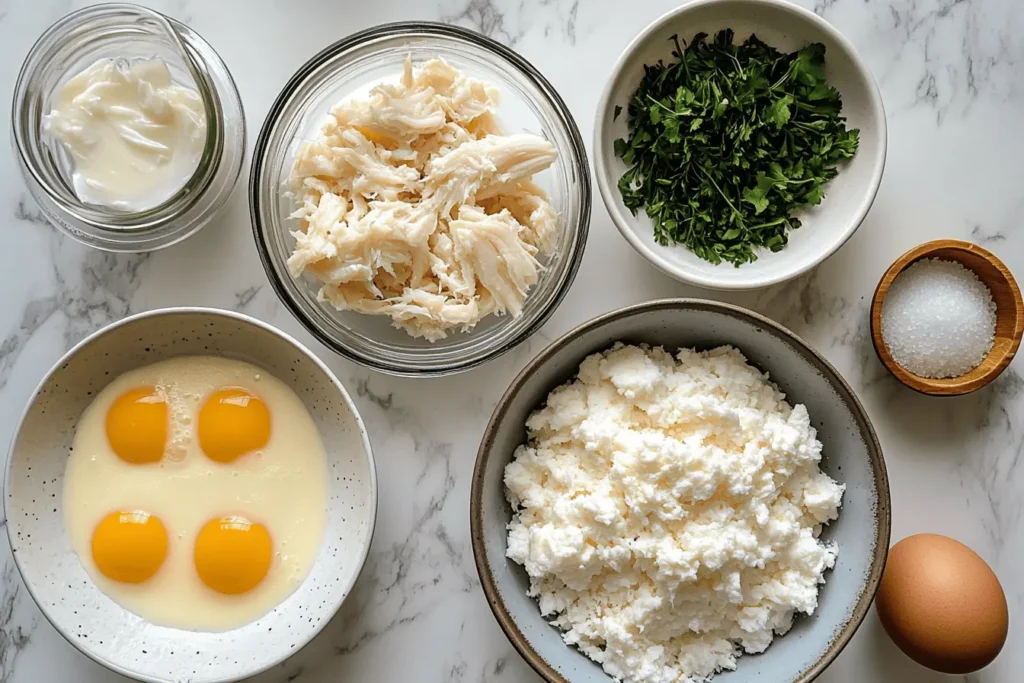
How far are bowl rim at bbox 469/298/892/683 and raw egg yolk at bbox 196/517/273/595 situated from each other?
46 cm

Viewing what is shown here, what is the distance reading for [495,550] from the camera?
1.66 m

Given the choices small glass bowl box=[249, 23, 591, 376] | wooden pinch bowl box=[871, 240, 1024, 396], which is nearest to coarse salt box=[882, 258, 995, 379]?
wooden pinch bowl box=[871, 240, 1024, 396]

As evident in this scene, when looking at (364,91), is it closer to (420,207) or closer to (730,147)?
(420,207)

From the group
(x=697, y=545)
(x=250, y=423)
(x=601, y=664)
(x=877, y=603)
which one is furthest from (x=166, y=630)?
(x=877, y=603)

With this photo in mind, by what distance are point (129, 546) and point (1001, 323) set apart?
1.87 metres

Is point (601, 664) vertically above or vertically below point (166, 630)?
below

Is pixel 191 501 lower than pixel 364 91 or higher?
lower

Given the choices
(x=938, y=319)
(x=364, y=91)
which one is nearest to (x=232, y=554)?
(x=364, y=91)

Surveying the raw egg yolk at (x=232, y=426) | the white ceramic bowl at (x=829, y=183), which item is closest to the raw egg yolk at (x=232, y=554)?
the raw egg yolk at (x=232, y=426)

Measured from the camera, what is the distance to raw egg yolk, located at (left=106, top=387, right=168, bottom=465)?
5.57ft

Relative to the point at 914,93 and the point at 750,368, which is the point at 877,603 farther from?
the point at 914,93

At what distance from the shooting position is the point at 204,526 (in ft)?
5.62

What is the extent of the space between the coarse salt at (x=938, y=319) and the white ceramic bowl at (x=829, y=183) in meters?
0.20

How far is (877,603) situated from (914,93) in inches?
44.2
